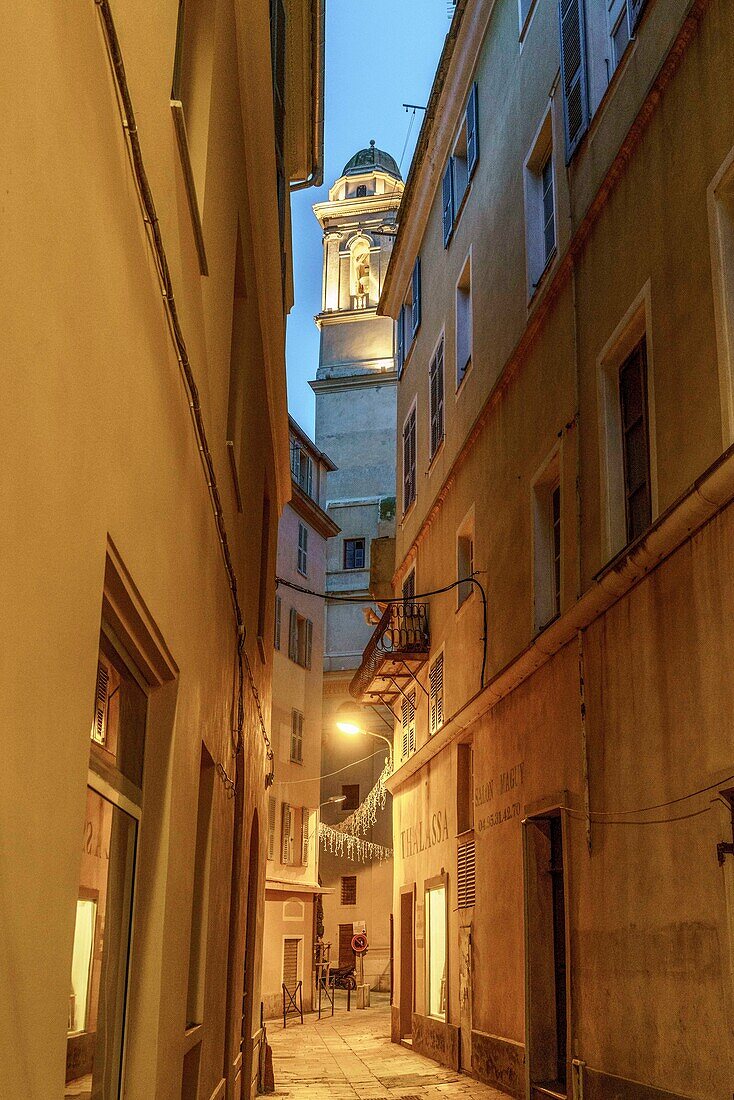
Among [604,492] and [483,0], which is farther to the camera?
[483,0]

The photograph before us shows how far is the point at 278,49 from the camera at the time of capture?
37.6ft

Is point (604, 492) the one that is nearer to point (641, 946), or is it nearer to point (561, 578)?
point (561, 578)

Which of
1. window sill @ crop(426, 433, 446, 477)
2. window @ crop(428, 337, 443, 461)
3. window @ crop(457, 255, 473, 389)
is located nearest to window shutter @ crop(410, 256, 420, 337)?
window @ crop(428, 337, 443, 461)

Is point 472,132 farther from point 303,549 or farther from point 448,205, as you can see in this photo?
point 303,549

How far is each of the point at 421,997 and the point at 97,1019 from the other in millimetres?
14957

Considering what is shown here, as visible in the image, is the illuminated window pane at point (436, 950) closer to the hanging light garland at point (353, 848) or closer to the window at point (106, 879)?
the window at point (106, 879)

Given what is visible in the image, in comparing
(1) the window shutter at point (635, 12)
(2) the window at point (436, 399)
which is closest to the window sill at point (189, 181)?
(1) the window shutter at point (635, 12)

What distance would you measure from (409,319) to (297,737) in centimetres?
1589

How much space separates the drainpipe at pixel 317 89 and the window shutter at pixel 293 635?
19.7 meters

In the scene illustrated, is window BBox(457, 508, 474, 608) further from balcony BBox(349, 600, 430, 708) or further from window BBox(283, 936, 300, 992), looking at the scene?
window BBox(283, 936, 300, 992)

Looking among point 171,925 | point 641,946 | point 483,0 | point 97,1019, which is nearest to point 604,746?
point 641,946

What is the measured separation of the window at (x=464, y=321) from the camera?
18047 millimetres

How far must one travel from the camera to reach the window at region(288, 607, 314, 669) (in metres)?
35.7

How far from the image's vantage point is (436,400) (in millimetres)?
20312
